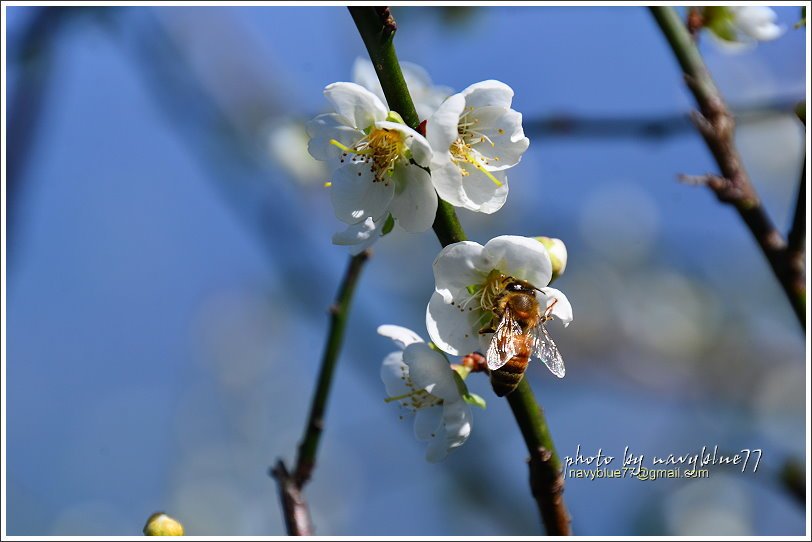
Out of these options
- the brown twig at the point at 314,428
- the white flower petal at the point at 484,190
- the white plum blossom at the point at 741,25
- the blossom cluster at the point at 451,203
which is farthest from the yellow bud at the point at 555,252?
the white plum blossom at the point at 741,25

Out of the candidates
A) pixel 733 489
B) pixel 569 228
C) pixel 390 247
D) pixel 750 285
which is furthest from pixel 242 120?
pixel 733 489

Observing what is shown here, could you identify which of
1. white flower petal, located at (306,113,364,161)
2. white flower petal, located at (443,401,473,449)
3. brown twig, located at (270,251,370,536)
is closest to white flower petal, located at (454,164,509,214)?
white flower petal, located at (306,113,364,161)

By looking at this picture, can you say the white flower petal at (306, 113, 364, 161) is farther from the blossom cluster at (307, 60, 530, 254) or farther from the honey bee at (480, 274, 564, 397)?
the honey bee at (480, 274, 564, 397)

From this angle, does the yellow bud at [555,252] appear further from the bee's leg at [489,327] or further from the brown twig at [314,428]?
the brown twig at [314,428]

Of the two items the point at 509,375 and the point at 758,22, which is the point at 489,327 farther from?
the point at 758,22

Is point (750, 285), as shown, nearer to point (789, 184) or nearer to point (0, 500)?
point (789, 184)

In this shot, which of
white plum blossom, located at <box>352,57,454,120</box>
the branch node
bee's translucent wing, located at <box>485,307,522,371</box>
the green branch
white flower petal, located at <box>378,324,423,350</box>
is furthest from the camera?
white plum blossom, located at <box>352,57,454,120</box>
